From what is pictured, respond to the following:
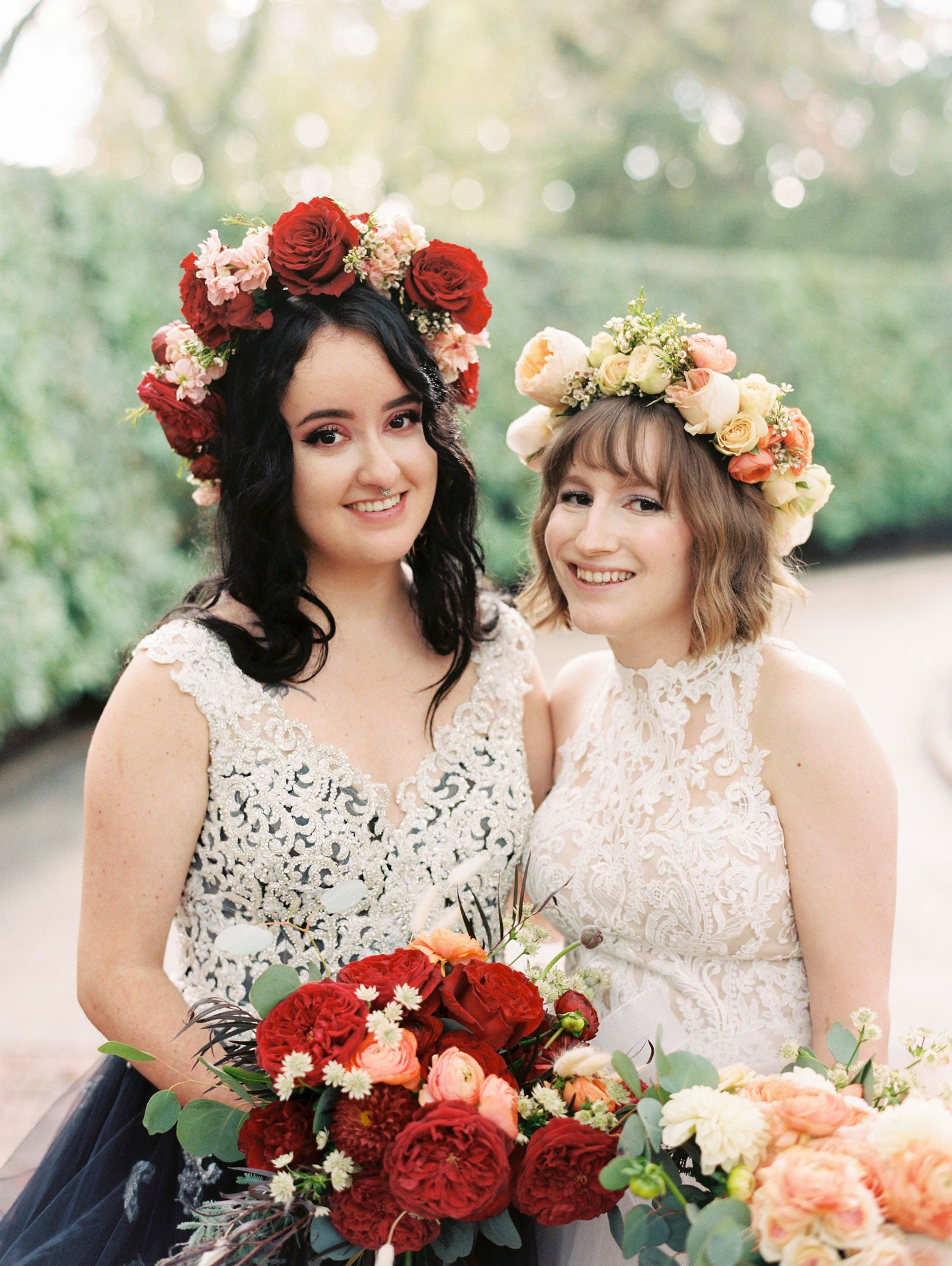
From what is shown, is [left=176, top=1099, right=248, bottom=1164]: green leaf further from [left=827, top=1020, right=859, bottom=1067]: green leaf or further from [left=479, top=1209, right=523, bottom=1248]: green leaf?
[left=827, top=1020, right=859, bottom=1067]: green leaf

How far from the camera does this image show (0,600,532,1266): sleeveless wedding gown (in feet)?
7.34

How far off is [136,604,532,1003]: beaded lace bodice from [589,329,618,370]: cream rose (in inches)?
39.6

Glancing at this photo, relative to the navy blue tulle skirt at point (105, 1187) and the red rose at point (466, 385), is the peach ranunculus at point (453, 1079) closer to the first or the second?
the navy blue tulle skirt at point (105, 1187)

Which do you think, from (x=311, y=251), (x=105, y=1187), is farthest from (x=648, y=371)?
(x=105, y=1187)

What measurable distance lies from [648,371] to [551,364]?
0.86 ft

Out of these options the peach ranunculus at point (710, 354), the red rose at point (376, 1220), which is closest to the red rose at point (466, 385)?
the peach ranunculus at point (710, 354)

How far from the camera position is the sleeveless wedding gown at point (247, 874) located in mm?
2236

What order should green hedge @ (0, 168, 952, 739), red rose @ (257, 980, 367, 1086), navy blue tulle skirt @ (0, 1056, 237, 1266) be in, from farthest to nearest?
green hedge @ (0, 168, 952, 739) → navy blue tulle skirt @ (0, 1056, 237, 1266) → red rose @ (257, 980, 367, 1086)

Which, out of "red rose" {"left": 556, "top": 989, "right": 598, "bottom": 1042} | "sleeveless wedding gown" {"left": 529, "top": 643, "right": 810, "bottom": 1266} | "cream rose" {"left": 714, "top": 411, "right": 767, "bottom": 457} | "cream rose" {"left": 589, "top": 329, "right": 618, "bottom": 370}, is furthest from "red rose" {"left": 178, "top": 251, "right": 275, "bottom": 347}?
"red rose" {"left": 556, "top": 989, "right": 598, "bottom": 1042}

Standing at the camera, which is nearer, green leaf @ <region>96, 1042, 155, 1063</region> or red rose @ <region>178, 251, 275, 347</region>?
green leaf @ <region>96, 1042, 155, 1063</region>

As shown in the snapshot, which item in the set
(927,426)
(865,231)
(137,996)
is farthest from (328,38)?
(137,996)

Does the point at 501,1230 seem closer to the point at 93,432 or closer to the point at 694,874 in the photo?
the point at 694,874

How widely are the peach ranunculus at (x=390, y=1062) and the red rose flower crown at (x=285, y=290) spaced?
159cm

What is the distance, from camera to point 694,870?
227 cm
